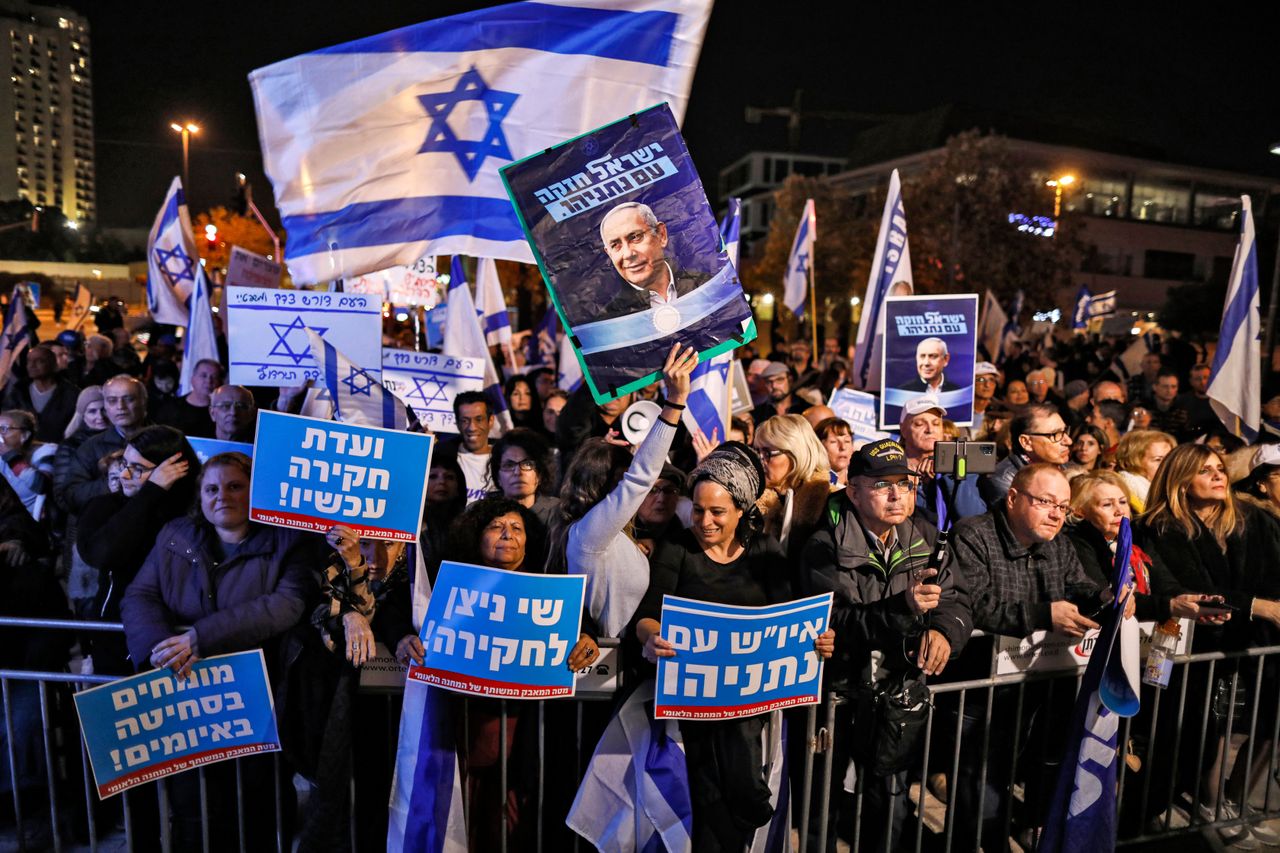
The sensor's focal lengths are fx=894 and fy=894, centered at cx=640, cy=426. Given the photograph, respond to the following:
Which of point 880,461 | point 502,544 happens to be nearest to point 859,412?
point 880,461

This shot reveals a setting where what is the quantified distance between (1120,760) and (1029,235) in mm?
37423

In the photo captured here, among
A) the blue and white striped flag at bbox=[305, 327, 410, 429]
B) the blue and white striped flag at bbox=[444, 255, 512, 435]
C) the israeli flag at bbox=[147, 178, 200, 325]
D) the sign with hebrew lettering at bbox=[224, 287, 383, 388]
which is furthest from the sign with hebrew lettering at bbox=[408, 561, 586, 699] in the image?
the israeli flag at bbox=[147, 178, 200, 325]

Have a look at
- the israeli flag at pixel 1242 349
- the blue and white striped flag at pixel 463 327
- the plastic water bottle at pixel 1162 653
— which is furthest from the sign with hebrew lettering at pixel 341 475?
the israeli flag at pixel 1242 349

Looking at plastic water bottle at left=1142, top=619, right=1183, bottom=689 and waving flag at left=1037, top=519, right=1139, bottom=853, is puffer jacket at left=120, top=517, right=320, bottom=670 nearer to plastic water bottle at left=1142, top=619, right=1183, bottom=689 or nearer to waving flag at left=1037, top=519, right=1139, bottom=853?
waving flag at left=1037, top=519, right=1139, bottom=853

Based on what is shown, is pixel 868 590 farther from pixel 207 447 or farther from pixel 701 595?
pixel 207 447

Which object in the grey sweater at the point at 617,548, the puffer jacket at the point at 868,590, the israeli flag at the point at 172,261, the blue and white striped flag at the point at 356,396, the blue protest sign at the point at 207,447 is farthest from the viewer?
the israeli flag at the point at 172,261

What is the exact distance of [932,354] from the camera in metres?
6.98

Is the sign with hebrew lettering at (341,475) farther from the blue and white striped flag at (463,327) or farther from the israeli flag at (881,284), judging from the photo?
the israeli flag at (881,284)

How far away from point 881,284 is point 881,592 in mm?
4990

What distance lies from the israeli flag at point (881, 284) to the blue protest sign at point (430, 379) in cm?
352

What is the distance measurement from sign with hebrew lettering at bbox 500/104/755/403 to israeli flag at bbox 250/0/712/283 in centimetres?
77

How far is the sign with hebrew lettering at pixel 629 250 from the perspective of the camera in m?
3.36

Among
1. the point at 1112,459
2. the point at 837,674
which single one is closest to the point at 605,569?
the point at 837,674

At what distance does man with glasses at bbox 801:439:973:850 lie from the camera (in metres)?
3.37
